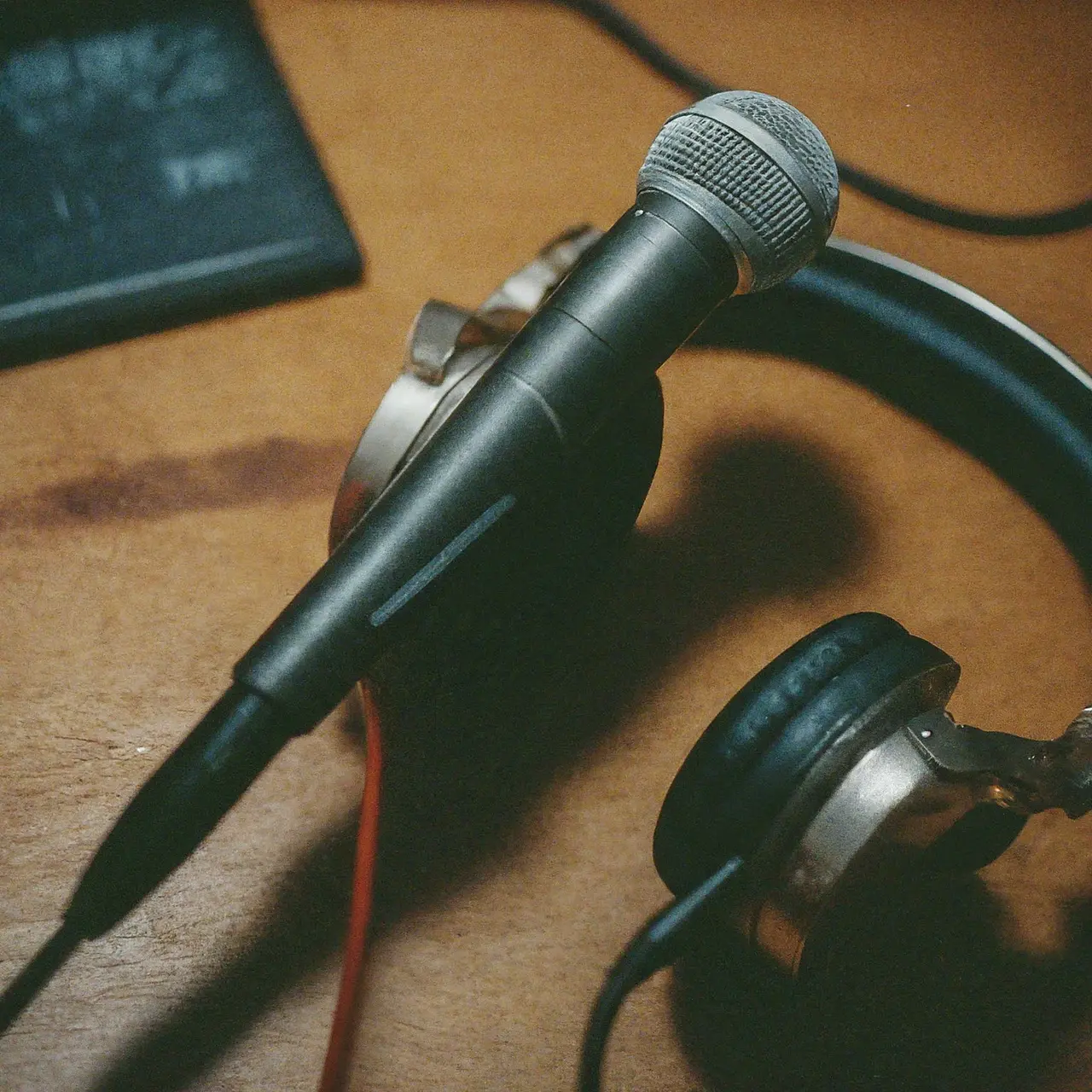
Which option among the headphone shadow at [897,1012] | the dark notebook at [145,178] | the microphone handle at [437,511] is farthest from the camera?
the dark notebook at [145,178]

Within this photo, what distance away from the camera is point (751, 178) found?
426 mm

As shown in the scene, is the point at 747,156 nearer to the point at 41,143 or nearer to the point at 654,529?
the point at 654,529

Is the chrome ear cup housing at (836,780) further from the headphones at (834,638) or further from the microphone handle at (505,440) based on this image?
the microphone handle at (505,440)

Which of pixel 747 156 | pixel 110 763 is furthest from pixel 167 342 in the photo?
pixel 747 156

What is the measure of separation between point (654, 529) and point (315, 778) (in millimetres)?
244

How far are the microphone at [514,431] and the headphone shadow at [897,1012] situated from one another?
22cm

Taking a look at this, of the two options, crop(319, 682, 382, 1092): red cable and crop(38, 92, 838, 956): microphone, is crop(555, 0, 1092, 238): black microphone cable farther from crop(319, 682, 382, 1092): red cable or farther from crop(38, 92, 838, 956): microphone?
crop(319, 682, 382, 1092): red cable

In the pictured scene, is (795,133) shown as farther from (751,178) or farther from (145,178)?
(145,178)

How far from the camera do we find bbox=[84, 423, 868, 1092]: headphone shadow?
1.56ft

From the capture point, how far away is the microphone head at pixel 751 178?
1.40 feet

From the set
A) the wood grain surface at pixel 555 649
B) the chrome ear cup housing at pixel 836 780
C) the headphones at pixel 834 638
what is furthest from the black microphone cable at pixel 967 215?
the chrome ear cup housing at pixel 836 780

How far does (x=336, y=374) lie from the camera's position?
669 millimetres

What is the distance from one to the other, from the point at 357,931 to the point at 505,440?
0.73 ft

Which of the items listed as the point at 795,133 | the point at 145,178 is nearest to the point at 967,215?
the point at 795,133
